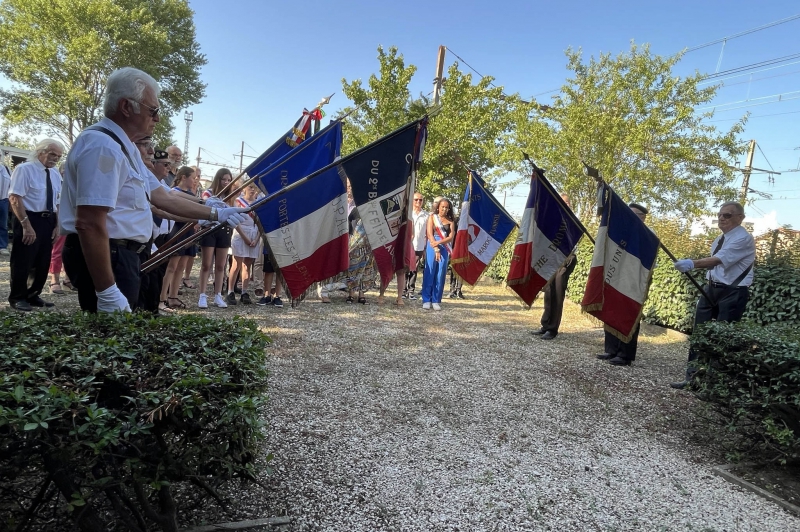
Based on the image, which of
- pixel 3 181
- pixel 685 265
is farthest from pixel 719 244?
pixel 3 181

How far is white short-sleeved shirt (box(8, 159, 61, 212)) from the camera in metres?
6.11

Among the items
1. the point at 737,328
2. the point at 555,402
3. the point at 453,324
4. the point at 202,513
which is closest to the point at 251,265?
the point at 453,324

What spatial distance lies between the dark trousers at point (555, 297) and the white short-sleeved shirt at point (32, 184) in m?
7.31

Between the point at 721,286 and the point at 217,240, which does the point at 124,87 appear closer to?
the point at 217,240

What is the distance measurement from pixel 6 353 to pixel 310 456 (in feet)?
6.23

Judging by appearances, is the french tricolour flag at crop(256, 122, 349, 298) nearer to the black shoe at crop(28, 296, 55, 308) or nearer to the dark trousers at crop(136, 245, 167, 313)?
the dark trousers at crop(136, 245, 167, 313)

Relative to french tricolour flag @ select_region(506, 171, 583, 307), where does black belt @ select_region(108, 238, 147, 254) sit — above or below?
below

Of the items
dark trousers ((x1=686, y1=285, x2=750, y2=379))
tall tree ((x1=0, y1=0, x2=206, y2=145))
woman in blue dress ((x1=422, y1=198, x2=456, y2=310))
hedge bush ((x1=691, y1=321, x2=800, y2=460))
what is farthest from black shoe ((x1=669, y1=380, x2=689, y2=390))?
tall tree ((x1=0, y1=0, x2=206, y2=145))

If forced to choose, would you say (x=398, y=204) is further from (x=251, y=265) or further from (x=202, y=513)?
(x=251, y=265)

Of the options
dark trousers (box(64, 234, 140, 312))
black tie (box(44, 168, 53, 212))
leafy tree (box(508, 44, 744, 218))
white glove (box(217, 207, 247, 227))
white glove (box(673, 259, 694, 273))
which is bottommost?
dark trousers (box(64, 234, 140, 312))

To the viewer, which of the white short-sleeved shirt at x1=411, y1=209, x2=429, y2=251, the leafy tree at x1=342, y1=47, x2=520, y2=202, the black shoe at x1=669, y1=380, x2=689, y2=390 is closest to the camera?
the black shoe at x1=669, y1=380, x2=689, y2=390

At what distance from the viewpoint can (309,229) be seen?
4250 mm

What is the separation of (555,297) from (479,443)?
4.42 meters

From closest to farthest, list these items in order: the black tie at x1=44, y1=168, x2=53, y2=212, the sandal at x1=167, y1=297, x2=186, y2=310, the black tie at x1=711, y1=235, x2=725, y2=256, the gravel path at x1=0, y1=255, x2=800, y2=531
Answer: the gravel path at x1=0, y1=255, x2=800, y2=531, the black tie at x1=711, y1=235, x2=725, y2=256, the black tie at x1=44, y1=168, x2=53, y2=212, the sandal at x1=167, y1=297, x2=186, y2=310
